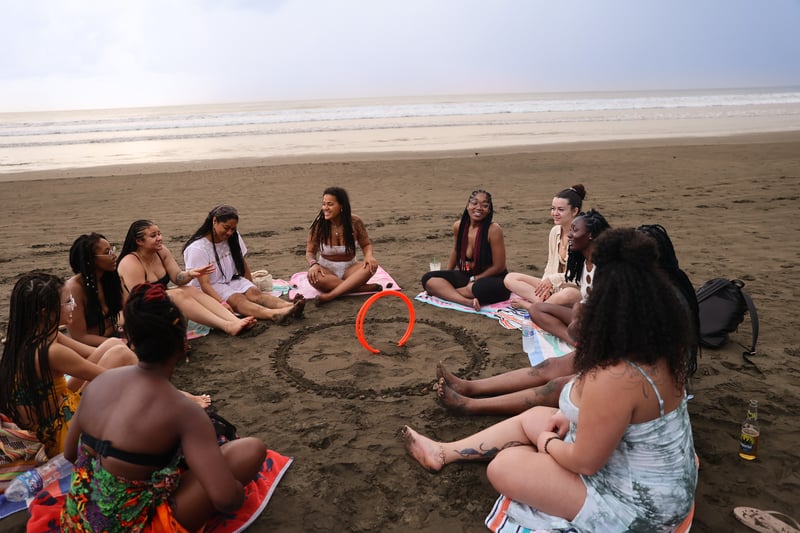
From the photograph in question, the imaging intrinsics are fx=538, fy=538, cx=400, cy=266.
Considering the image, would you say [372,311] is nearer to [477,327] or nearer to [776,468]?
[477,327]

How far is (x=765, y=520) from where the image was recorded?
297cm

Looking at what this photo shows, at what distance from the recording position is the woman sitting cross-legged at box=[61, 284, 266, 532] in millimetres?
2455

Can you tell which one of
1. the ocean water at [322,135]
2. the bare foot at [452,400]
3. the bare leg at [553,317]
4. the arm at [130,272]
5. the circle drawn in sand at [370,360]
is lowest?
the circle drawn in sand at [370,360]

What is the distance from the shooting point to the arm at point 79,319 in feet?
15.3

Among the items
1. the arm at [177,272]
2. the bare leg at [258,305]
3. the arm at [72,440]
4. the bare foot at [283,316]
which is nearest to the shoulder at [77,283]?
the arm at [177,272]

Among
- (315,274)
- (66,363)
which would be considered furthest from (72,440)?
(315,274)

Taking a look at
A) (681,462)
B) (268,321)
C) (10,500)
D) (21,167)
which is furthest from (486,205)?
(21,167)

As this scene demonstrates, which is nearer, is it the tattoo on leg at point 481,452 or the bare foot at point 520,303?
the tattoo on leg at point 481,452

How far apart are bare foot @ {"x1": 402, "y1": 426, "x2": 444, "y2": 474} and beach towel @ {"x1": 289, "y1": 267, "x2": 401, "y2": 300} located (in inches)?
133

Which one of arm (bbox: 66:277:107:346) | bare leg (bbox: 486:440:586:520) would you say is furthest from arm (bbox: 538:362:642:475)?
arm (bbox: 66:277:107:346)

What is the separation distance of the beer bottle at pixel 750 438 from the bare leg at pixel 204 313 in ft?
14.7

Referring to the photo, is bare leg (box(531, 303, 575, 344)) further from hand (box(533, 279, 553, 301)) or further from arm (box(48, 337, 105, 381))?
arm (box(48, 337, 105, 381))

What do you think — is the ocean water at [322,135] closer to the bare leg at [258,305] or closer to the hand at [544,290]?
the bare leg at [258,305]

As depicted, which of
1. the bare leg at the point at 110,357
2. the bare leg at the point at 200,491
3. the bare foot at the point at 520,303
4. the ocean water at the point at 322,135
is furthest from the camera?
the ocean water at the point at 322,135
